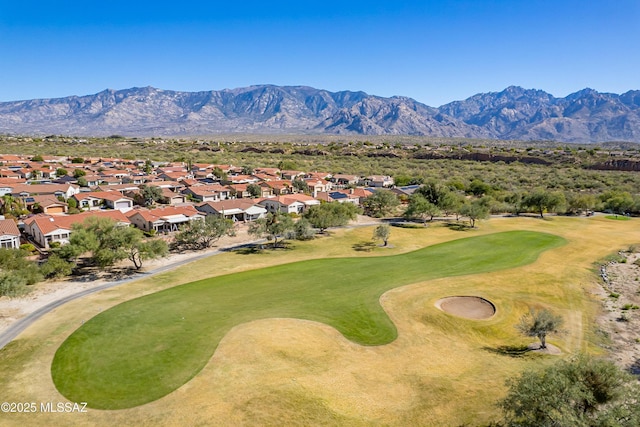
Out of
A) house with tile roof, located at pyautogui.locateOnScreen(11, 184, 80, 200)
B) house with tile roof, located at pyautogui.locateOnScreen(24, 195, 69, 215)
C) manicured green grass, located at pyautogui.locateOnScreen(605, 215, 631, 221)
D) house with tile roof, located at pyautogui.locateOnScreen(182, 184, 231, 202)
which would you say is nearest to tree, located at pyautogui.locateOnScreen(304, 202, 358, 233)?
house with tile roof, located at pyautogui.locateOnScreen(182, 184, 231, 202)

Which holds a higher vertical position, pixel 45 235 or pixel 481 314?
pixel 45 235

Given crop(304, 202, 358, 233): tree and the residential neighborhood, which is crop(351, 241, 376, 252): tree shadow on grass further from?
the residential neighborhood

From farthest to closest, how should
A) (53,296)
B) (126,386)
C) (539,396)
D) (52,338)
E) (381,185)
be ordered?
(381,185) → (53,296) → (52,338) → (126,386) → (539,396)

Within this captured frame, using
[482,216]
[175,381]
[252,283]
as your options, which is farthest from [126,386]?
[482,216]

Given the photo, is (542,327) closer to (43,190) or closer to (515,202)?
(515,202)

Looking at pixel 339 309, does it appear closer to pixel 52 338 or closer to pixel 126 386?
pixel 126 386

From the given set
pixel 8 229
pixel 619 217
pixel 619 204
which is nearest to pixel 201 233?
pixel 8 229

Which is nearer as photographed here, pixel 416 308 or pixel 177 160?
pixel 416 308

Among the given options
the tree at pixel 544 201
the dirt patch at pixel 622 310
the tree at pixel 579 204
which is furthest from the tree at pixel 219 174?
the dirt patch at pixel 622 310
